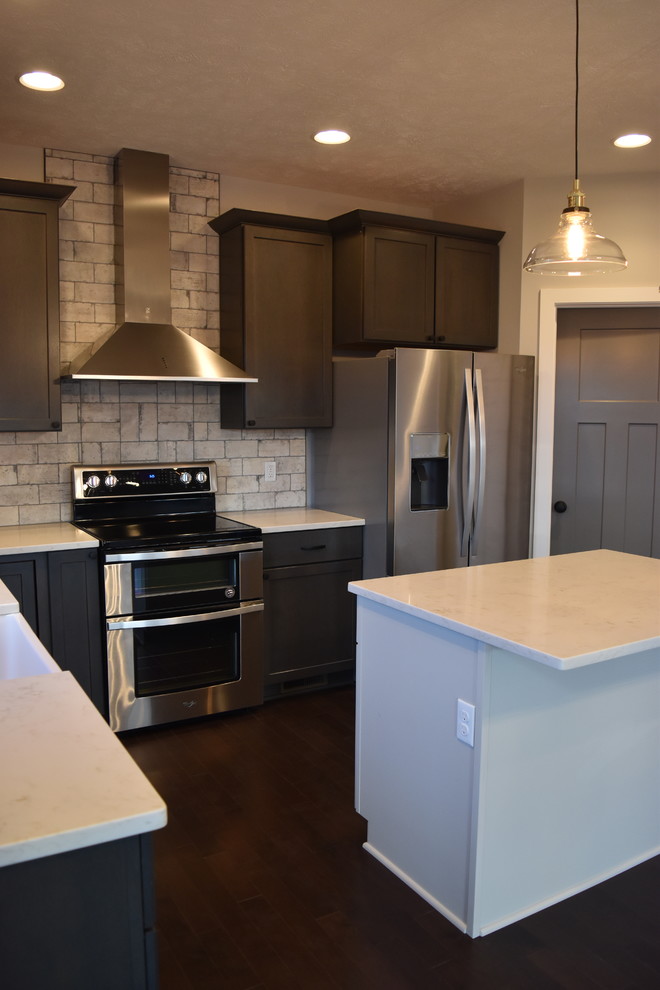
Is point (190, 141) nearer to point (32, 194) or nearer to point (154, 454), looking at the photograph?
point (32, 194)

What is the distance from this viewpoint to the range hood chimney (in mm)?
3670

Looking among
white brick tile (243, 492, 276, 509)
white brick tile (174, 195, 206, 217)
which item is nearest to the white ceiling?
white brick tile (174, 195, 206, 217)

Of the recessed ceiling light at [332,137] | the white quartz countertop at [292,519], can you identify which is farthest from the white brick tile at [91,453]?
the recessed ceiling light at [332,137]

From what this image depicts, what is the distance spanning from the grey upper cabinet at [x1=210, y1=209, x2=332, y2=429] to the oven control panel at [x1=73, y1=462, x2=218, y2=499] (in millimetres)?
337

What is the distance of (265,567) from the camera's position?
3785 millimetres

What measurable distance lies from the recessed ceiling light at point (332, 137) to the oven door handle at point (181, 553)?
1893mm

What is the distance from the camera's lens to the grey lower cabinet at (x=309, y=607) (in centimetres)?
383

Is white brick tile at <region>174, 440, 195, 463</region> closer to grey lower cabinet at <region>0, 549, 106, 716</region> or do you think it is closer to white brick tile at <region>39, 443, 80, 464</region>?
white brick tile at <region>39, 443, 80, 464</region>

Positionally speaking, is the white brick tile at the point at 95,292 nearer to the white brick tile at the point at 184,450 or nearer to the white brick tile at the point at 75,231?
the white brick tile at the point at 75,231

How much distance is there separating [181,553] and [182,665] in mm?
530

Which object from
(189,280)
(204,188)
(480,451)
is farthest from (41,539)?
(480,451)

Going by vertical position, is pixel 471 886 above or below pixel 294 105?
below

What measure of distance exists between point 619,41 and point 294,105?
4.13ft

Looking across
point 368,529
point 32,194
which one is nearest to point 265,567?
point 368,529
